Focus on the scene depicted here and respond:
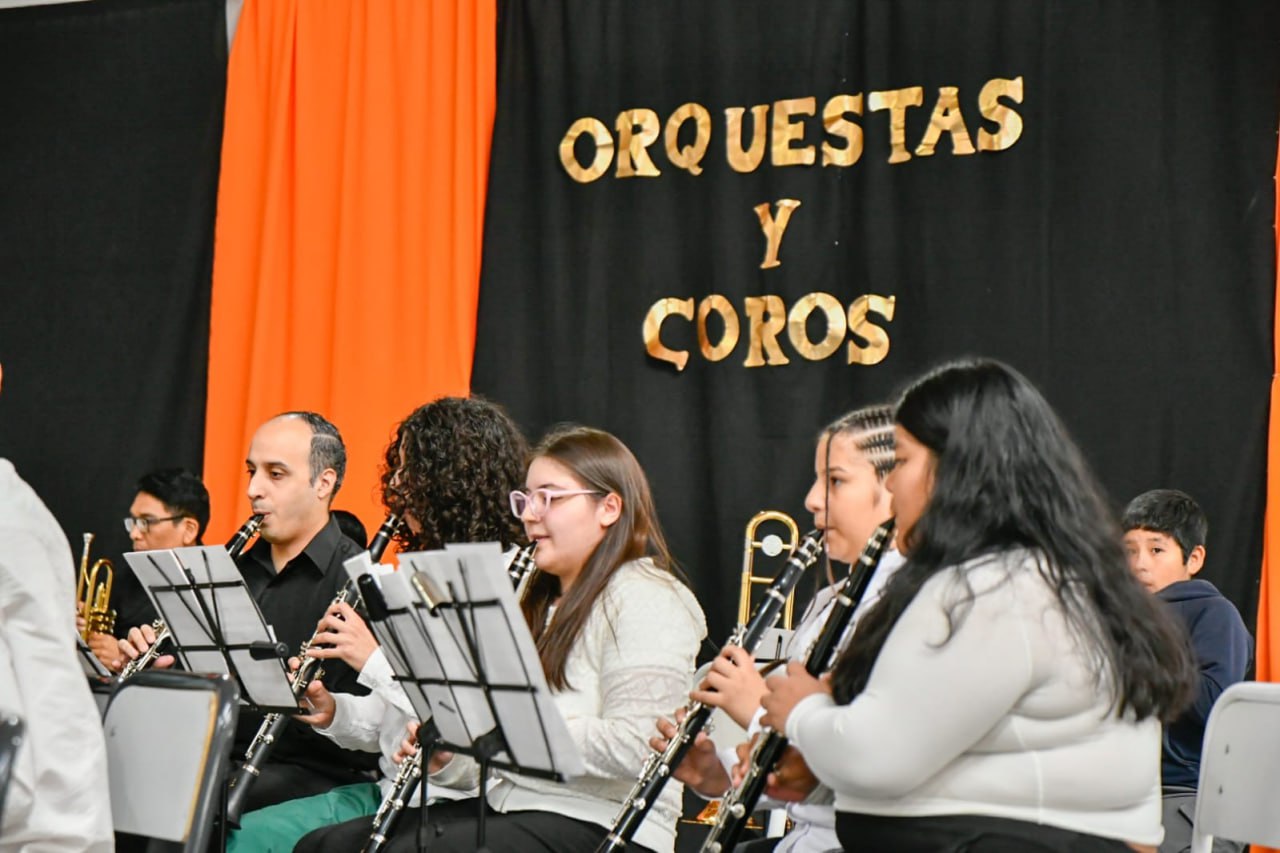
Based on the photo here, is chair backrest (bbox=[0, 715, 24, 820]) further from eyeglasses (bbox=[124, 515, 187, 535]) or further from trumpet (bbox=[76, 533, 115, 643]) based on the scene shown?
eyeglasses (bbox=[124, 515, 187, 535])

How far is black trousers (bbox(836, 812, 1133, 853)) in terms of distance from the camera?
212 centimetres

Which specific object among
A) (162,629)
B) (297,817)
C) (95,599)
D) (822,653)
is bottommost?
(297,817)

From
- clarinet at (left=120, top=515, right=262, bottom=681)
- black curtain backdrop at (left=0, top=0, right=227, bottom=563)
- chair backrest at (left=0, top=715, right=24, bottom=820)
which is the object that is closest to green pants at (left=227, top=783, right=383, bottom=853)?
clarinet at (left=120, top=515, right=262, bottom=681)

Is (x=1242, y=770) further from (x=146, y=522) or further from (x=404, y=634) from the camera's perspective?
(x=146, y=522)

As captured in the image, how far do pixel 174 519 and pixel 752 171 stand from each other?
2.58m

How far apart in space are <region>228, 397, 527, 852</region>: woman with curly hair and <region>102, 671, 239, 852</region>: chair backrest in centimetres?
92

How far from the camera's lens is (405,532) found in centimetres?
407

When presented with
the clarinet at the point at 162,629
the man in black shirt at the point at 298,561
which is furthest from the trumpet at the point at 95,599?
the man in black shirt at the point at 298,561

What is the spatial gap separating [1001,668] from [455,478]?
2.12m

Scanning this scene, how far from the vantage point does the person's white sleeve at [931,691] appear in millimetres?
2082

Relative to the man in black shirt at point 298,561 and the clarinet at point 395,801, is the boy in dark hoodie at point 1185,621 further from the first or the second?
the man in black shirt at point 298,561

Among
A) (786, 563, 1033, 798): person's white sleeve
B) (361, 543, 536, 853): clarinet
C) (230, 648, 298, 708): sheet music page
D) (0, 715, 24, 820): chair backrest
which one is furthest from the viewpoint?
(230, 648, 298, 708): sheet music page

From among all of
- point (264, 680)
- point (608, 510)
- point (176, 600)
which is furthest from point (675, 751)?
point (176, 600)

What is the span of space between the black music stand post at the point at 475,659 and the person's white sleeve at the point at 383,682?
742mm
